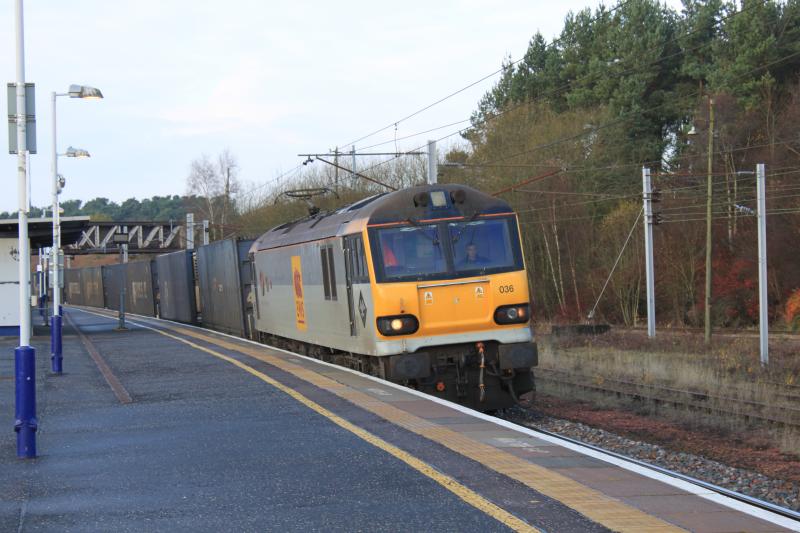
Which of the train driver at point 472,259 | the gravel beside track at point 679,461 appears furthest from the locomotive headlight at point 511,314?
the gravel beside track at point 679,461

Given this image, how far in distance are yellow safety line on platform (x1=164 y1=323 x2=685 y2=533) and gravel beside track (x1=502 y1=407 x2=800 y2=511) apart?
10.2 ft

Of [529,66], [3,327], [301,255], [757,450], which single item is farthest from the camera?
[529,66]

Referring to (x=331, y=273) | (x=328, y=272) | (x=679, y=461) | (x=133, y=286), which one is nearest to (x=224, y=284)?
(x=328, y=272)

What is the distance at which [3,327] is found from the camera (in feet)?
91.0

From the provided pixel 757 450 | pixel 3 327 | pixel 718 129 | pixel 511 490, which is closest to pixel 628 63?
pixel 718 129

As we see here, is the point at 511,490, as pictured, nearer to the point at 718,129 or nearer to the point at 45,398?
the point at 45,398

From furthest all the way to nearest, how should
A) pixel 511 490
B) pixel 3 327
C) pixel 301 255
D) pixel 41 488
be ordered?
pixel 3 327
pixel 301 255
pixel 41 488
pixel 511 490

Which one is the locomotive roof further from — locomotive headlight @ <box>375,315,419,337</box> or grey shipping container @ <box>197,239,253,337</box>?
grey shipping container @ <box>197,239,253,337</box>

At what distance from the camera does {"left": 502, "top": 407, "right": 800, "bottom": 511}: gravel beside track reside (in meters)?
10.0

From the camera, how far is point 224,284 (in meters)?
27.8

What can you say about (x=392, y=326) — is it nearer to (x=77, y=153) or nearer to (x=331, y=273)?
(x=331, y=273)

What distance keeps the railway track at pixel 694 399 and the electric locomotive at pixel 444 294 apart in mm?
3978

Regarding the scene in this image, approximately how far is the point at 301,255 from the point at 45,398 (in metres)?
5.75

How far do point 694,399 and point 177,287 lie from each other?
24468mm
